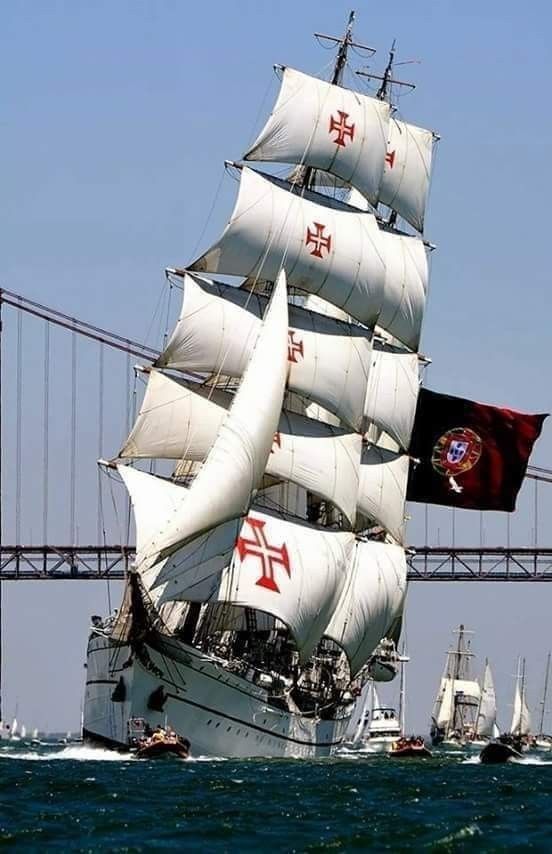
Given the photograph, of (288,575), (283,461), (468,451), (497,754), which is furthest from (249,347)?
(468,451)

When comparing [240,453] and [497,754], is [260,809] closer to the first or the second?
[240,453]

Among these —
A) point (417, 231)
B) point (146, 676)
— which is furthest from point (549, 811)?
point (417, 231)

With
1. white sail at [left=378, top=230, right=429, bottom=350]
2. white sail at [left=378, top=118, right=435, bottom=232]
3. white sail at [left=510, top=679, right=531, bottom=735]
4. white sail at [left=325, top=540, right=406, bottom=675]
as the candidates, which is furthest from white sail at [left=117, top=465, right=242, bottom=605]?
white sail at [left=510, top=679, right=531, bottom=735]

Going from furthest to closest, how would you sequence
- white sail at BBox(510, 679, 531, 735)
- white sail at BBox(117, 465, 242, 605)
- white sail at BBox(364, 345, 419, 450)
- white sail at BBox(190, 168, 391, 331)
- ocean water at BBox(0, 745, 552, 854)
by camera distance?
white sail at BBox(510, 679, 531, 735) < white sail at BBox(364, 345, 419, 450) < white sail at BBox(190, 168, 391, 331) < white sail at BBox(117, 465, 242, 605) < ocean water at BBox(0, 745, 552, 854)

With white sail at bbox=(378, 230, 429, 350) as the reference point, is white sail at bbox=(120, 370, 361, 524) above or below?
below

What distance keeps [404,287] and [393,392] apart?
138 inches

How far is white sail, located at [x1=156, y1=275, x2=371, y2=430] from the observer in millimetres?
73625

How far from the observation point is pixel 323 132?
79375mm

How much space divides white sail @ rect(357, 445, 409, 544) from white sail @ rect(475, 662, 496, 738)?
6535cm

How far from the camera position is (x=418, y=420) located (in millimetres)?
96312

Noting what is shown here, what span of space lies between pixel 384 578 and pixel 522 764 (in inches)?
289

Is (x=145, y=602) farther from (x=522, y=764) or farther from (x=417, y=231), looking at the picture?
(x=417, y=231)

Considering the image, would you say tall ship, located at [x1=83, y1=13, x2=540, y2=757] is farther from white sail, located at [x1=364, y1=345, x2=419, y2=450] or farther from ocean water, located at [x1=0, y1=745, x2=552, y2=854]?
ocean water, located at [x1=0, y1=745, x2=552, y2=854]

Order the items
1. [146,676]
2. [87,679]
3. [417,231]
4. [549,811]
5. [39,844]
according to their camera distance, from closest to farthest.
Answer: [39,844] < [549,811] < [146,676] < [87,679] < [417,231]
